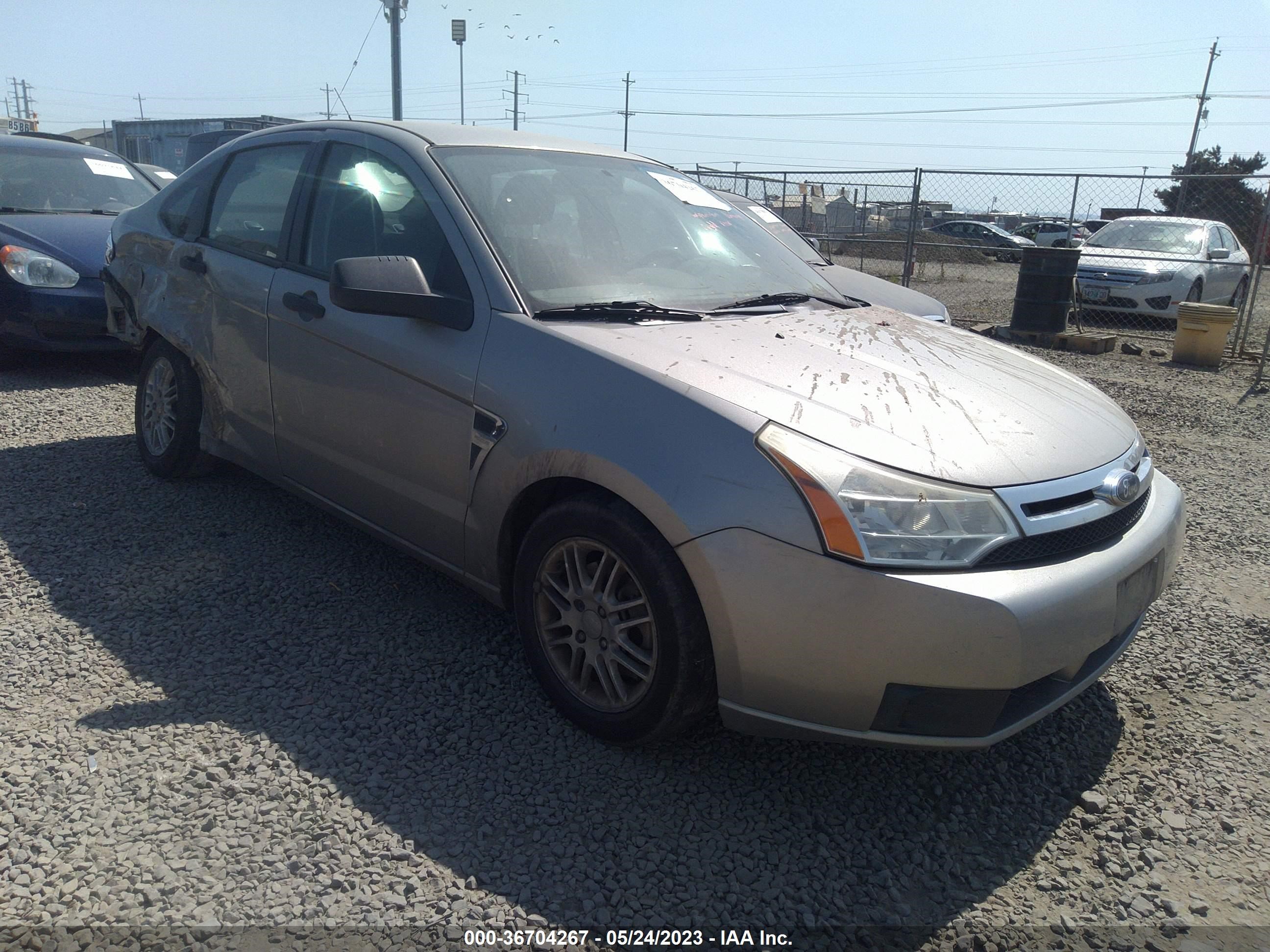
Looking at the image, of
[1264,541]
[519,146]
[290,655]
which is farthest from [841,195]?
[290,655]

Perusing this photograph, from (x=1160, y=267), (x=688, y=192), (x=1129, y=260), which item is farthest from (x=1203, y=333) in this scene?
(x=688, y=192)

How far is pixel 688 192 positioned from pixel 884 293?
3808 mm

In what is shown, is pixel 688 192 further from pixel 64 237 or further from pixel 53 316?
pixel 64 237

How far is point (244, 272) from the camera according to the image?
3.84m

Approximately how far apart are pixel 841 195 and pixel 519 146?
15.7m

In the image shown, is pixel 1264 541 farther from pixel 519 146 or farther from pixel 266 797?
pixel 266 797

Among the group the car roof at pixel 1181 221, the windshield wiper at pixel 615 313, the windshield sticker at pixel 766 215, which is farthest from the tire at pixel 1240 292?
the windshield wiper at pixel 615 313

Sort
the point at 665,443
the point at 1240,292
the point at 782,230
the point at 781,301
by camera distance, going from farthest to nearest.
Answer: the point at 1240,292
the point at 782,230
the point at 781,301
the point at 665,443

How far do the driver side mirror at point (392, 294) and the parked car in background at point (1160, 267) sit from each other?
1115cm

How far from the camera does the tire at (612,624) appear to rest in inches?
95.1

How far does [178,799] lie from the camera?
2.44 metres

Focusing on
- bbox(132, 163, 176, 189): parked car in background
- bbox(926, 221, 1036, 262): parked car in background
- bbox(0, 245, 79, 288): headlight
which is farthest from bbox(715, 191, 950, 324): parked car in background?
bbox(926, 221, 1036, 262): parked car in background

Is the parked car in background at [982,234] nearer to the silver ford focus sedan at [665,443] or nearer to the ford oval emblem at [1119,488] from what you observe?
the silver ford focus sedan at [665,443]

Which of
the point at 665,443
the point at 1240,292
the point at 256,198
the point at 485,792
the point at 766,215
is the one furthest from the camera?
the point at 1240,292
